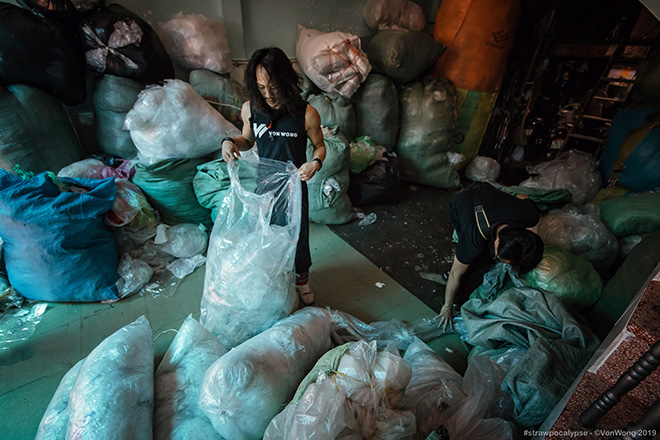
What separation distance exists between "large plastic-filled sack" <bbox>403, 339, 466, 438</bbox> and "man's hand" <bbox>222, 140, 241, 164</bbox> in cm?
123

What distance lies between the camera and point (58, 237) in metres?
1.47

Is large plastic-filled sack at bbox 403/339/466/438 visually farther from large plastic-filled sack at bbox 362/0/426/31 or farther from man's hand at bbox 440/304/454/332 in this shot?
large plastic-filled sack at bbox 362/0/426/31

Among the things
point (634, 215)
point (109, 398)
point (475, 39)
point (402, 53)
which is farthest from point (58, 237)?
point (475, 39)

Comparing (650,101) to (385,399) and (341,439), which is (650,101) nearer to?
(385,399)

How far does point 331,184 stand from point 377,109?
3.56 ft

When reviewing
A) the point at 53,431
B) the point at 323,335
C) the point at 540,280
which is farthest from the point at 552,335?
the point at 53,431

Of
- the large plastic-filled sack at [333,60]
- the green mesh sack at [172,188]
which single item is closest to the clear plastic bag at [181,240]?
the green mesh sack at [172,188]

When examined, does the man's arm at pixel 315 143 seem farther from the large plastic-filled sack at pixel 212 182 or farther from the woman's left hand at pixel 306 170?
the large plastic-filled sack at pixel 212 182

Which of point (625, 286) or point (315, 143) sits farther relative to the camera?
point (315, 143)

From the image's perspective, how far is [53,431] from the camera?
2.87 feet

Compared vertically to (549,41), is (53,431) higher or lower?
lower

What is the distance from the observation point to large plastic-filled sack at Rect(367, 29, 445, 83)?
107 inches

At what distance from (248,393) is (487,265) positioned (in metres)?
1.50

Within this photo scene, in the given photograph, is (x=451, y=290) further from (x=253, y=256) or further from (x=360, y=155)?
(x=360, y=155)
